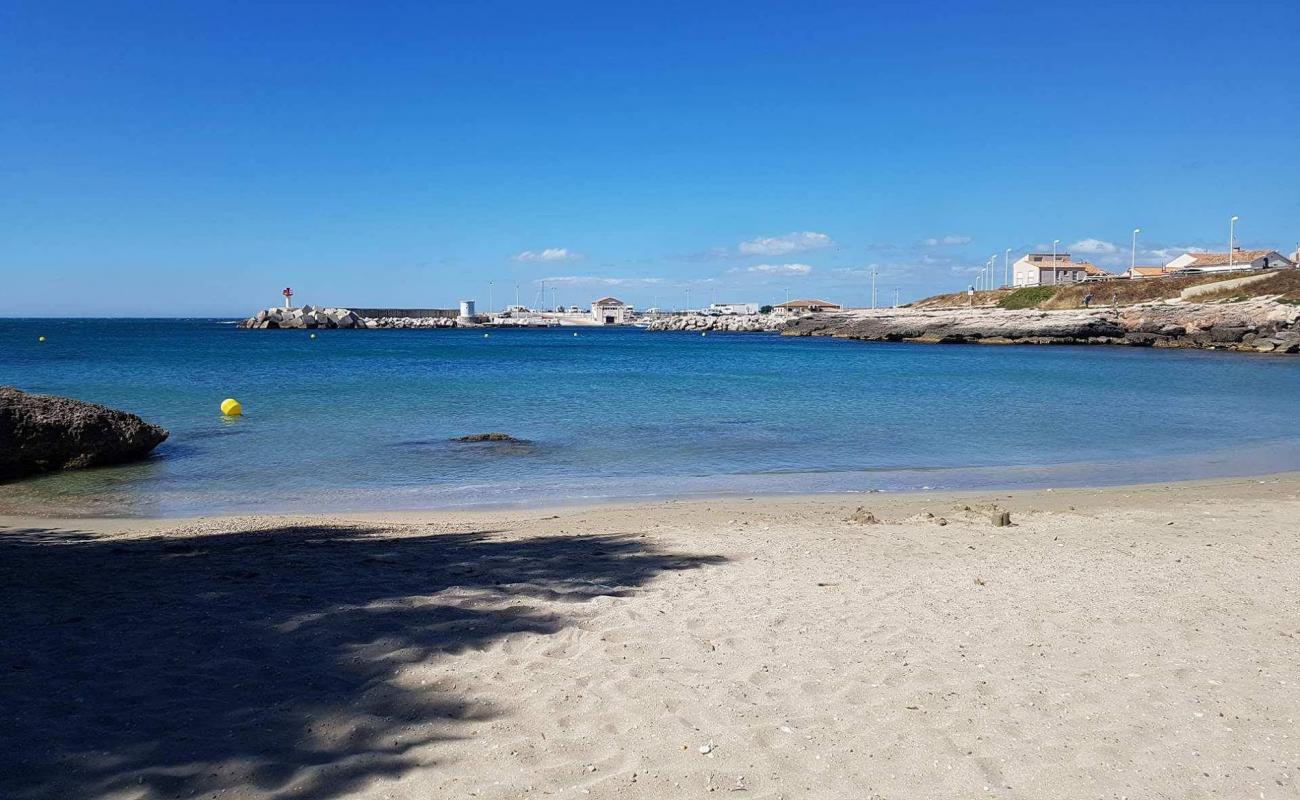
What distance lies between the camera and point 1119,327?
6831 cm

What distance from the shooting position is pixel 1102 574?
7.35m

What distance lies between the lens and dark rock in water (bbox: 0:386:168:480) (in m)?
13.7

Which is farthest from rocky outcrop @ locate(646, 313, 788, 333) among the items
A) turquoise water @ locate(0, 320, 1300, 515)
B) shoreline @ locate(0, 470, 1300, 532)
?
shoreline @ locate(0, 470, 1300, 532)

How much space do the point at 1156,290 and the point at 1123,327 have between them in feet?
57.7

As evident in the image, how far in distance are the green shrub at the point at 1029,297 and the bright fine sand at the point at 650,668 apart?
89927 mm

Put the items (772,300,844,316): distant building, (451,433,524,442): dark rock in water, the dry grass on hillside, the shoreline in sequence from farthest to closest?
1. (772,300,844,316): distant building
2. the dry grass on hillside
3. (451,433,524,442): dark rock in water
4. the shoreline

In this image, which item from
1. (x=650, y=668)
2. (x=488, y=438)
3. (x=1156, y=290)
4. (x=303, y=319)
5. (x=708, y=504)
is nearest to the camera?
(x=650, y=668)

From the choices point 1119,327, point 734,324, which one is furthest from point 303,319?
point 1119,327

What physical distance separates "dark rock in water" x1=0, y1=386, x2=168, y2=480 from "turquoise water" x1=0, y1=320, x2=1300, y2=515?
50 centimetres

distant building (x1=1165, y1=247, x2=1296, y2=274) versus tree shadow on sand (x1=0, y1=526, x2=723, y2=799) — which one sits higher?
distant building (x1=1165, y1=247, x2=1296, y2=274)

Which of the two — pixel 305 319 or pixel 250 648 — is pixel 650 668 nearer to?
pixel 250 648

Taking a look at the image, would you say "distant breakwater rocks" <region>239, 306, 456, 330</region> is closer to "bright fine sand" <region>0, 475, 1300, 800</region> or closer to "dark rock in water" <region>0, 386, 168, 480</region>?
"dark rock in water" <region>0, 386, 168, 480</region>

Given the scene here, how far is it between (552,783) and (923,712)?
2084mm

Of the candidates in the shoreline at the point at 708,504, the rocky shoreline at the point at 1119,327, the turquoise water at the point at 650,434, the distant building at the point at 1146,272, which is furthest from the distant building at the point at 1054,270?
the shoreline at the point at 708,504
